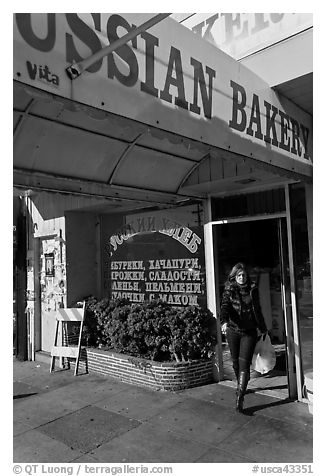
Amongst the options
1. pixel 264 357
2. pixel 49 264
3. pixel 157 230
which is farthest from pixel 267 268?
pixel 49 264

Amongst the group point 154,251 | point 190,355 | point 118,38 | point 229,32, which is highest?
point 229,32

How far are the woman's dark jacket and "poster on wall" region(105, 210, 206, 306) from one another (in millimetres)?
1069

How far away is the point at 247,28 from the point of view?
4.60 meters

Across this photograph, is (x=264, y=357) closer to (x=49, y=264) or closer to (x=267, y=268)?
(x=267, y=268)

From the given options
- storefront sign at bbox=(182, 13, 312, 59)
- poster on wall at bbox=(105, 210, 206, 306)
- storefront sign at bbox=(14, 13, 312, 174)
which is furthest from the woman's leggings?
storefront sign at bbox=(182, 13, 312, 59)

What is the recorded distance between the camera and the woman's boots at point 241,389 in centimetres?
462

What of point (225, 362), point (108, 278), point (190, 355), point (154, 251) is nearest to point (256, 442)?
point (190, 355)

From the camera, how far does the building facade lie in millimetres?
2488

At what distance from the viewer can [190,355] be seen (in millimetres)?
5613

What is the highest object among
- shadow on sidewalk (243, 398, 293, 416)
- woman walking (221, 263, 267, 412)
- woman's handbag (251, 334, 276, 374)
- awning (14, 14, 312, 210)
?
awning (14, 14, 312, 210)

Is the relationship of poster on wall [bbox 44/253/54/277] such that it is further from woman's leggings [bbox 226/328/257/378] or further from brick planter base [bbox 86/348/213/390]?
woman's leggings [bbox 226/328/257/378]

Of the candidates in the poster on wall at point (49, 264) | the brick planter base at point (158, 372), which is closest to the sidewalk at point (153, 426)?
the brick planter base at point (158, 372)

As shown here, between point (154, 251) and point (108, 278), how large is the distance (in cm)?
134
